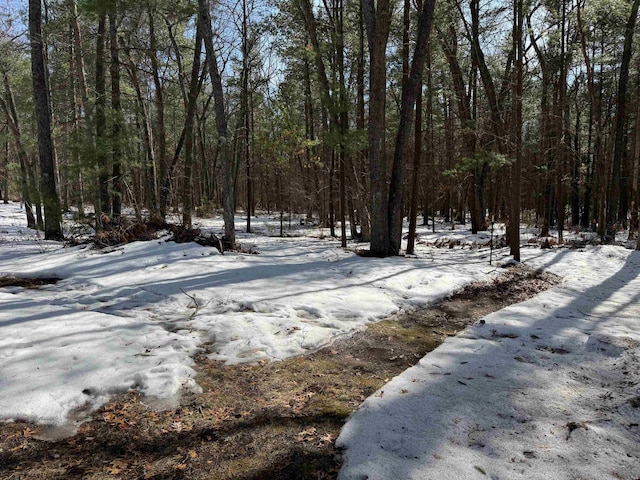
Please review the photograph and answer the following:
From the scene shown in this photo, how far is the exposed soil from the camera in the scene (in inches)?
82.4

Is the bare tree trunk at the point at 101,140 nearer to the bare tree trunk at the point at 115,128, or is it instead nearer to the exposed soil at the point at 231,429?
the bare tree trunk at the point at 115,128

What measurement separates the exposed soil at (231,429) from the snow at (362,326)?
157 mm

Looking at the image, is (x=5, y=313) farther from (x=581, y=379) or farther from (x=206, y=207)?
(x=206, y=207)

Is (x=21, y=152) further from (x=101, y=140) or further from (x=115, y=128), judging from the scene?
(x=101, y=140)

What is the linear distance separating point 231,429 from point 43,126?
10.8 meters

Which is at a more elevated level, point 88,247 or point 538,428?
point 88,247

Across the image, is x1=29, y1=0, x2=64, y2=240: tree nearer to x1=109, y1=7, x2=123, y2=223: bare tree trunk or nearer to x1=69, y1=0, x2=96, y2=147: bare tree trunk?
x1=69, y1=0, x2=96, y2=147: bare tree trunk

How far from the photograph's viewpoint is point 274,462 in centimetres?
218

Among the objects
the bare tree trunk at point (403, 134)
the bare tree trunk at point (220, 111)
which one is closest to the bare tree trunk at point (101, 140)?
the bare tree trunk at point (220, 111)

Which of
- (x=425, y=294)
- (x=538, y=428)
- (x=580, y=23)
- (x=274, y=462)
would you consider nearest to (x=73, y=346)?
(x=274, y=462)

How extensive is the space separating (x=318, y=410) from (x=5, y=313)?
137 inches

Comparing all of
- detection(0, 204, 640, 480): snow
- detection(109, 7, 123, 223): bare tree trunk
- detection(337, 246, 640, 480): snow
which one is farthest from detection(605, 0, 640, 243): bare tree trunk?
detection(109, 7, 123, 223): bare tree trunk

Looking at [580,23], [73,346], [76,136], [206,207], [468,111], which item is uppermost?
[580,23]

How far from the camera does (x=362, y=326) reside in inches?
178
